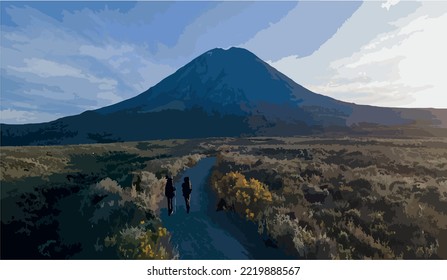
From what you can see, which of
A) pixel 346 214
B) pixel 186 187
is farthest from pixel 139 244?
pixel 346 214

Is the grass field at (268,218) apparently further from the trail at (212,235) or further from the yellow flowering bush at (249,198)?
the trail at (212,235)

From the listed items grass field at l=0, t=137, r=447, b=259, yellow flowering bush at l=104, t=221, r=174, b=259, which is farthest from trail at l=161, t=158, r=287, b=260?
yellow flowering bush at l=104, t=221, r=174, b=259

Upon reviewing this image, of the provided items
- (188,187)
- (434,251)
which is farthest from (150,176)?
(434,251)

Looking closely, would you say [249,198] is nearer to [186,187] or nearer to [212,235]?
[186,187]

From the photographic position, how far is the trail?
31.0 ft

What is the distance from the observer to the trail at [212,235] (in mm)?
9453

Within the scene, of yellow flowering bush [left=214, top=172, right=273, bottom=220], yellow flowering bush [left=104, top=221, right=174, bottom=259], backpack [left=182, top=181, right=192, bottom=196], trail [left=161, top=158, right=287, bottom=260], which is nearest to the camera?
yellow flowering bush [left=104, top=221, right=174, bottom=259]

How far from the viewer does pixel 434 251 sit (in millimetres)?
8898

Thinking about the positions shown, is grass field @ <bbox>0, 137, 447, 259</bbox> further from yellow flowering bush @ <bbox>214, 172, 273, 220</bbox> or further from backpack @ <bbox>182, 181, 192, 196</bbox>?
backpack @ <bbox>182, 181, 192, 196</bbox>

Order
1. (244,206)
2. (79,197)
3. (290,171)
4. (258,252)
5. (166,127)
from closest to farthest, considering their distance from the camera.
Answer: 1. (258,252)
2. (244,206)
3. (79,197)
4. (290,171)
5. (166,127)

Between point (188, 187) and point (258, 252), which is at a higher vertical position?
point (188, 187)

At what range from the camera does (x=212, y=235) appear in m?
10.9
